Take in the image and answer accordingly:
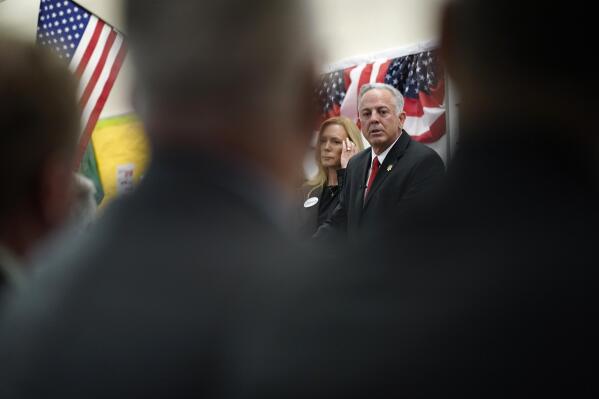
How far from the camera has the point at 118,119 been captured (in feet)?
23.0

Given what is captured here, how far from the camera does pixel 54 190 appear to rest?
106 centimetres

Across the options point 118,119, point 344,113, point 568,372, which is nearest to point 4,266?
point 568,372

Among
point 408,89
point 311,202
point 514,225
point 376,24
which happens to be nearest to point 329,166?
point 311,202

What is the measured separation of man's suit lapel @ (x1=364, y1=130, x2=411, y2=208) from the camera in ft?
9.23

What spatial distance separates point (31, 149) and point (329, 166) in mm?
2640

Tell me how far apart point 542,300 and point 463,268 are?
0.06 m

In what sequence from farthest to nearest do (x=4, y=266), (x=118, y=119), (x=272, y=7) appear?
(x=118, y=119), (x=4, y=266), (x=272, y=7)

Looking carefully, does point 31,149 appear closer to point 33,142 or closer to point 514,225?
point 33,142

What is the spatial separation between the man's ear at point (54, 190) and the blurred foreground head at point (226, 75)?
0.44m

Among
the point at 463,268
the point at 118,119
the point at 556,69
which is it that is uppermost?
the point at 118,119

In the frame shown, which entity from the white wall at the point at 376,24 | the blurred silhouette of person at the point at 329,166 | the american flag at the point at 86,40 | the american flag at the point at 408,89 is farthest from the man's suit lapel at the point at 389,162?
the american flag at the point at 86,40

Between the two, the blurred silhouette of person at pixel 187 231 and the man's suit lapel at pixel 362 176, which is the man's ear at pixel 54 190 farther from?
the man's suit lapel at pixel 362 176

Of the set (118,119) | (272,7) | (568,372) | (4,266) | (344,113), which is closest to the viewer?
(568,372)

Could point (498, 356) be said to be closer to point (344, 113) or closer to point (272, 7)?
Answer: point (272, 7)
